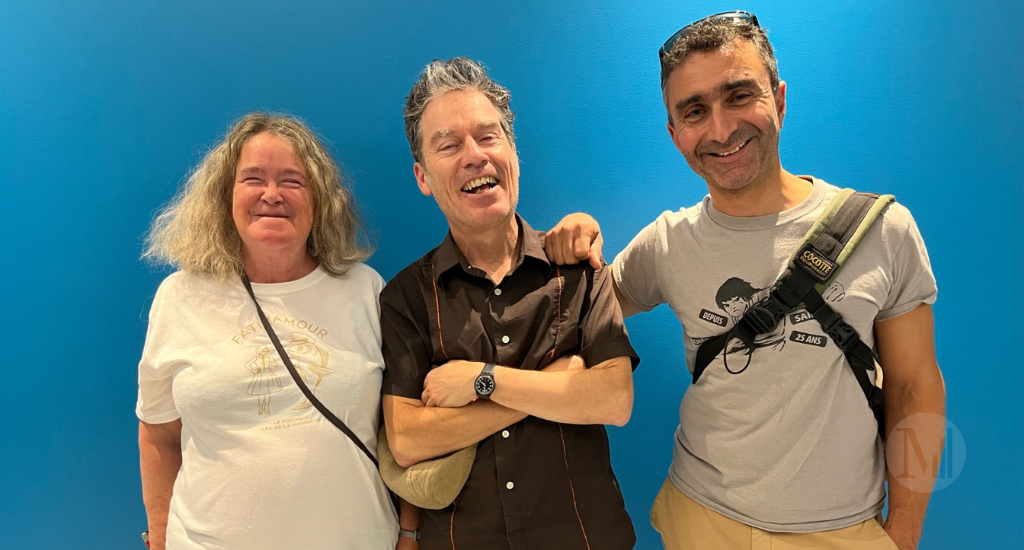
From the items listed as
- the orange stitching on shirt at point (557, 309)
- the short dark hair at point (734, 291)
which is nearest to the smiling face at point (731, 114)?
the short dark hair at point (734, 291)

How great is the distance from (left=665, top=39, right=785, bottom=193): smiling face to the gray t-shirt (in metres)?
0.15

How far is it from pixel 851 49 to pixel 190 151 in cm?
249

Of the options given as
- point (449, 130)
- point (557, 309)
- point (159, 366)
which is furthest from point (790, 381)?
point (159, 366)

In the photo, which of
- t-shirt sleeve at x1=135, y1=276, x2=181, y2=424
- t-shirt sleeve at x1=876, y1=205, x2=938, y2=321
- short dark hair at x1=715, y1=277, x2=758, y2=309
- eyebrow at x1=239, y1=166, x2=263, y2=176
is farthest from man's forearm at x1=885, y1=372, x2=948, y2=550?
t-shirt sleeve at x1=135, y1=276, x2=181, y2=424

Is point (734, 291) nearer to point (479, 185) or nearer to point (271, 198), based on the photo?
point (479, 185)

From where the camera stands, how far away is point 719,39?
68.0 inches

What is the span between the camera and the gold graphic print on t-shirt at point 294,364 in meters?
1.81

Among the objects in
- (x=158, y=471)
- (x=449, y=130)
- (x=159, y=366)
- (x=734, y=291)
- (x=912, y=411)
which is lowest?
(x=158, y=471)

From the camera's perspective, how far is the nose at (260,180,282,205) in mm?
1913

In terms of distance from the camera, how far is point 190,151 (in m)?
2.36

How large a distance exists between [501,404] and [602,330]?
36 cm

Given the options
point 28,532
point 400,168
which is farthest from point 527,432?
point 28,532

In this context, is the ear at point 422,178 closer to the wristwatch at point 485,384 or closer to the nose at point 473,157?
the nose at point 473,157

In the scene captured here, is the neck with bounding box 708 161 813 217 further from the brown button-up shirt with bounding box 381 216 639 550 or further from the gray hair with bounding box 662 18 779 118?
the brown button-up shirt with bounding box 381 216 639 550
